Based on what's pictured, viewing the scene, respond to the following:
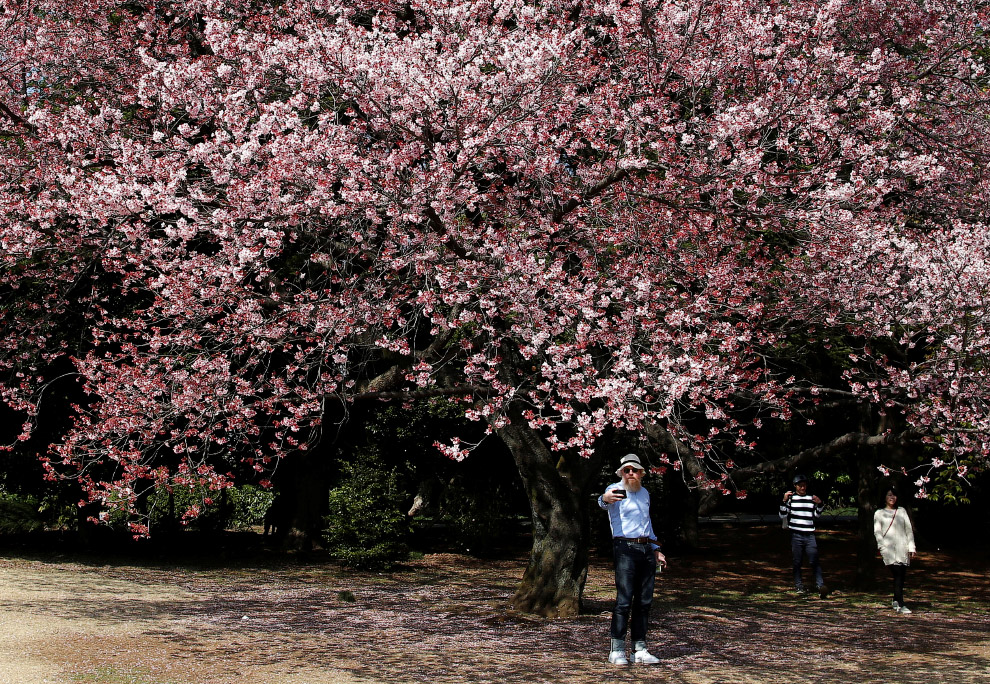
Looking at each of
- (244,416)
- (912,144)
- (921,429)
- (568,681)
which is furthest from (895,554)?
(244,416)

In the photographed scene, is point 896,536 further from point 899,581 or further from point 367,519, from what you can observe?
point 367,519

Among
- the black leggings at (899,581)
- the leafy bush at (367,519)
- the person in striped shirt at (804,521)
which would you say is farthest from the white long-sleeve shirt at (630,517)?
the leafy bush at (367,519)

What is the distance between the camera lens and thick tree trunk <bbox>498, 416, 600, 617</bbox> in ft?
37.6

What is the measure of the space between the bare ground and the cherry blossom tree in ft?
5.33

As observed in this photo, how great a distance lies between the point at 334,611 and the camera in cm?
1212

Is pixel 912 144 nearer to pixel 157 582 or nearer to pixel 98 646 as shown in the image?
pixel 98 646

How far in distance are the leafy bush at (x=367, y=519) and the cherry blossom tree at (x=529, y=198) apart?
21.3 ft

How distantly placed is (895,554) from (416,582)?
824cm

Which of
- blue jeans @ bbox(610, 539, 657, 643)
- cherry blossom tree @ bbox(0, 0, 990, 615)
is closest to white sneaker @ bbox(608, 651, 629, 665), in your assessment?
blue jeans @ bbox(610, 539, 657, 643)

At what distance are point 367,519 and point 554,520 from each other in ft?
22.9

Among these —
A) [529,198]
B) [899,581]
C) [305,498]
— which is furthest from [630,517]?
[305,498]

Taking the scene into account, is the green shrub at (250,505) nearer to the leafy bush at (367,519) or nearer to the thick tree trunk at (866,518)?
the leafy bush at (367,519)

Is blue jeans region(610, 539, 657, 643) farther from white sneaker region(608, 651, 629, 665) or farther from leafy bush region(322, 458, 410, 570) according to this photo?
leafy bush region(322, 458, 410, 570)

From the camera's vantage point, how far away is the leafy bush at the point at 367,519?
57.8 feet
